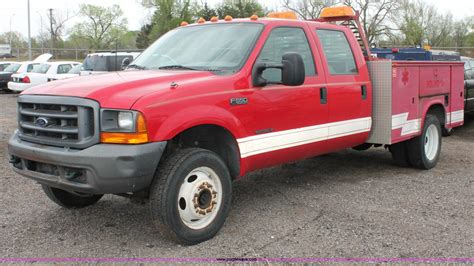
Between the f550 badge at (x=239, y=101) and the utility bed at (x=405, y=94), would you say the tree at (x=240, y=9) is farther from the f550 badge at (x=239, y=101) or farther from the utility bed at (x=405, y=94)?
the f550 badge at (x=239, y=101)

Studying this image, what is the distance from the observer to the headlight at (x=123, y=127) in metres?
3.79

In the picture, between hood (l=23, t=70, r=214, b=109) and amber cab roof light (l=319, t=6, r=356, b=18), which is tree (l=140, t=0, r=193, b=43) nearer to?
amber cab roof light (l=319, t=6, r=356, b=18)

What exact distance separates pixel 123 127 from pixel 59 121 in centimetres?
62

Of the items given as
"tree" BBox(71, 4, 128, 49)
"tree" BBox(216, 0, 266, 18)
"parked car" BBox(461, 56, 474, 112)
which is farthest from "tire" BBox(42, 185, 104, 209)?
"tree" BBox(71, 4, 128, 49)

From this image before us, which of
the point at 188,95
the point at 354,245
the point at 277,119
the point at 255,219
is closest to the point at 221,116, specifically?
the point at 188,95

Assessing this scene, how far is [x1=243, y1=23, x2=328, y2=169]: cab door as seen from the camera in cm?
477

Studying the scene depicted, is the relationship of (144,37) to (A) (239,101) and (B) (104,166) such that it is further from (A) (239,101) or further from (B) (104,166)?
(B) (104,166)

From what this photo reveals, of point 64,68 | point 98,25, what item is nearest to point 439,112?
point 64,68

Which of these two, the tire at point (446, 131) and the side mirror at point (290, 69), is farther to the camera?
the tire at point (446, 131)

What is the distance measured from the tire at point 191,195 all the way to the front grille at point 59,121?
0.64 m

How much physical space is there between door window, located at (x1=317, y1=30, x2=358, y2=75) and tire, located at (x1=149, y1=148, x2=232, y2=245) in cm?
209

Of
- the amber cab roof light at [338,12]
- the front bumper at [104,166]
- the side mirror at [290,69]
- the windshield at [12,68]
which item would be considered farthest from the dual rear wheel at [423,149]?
the windshield at [12,68]

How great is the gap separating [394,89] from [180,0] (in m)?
57.0

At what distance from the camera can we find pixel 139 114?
3789mm
